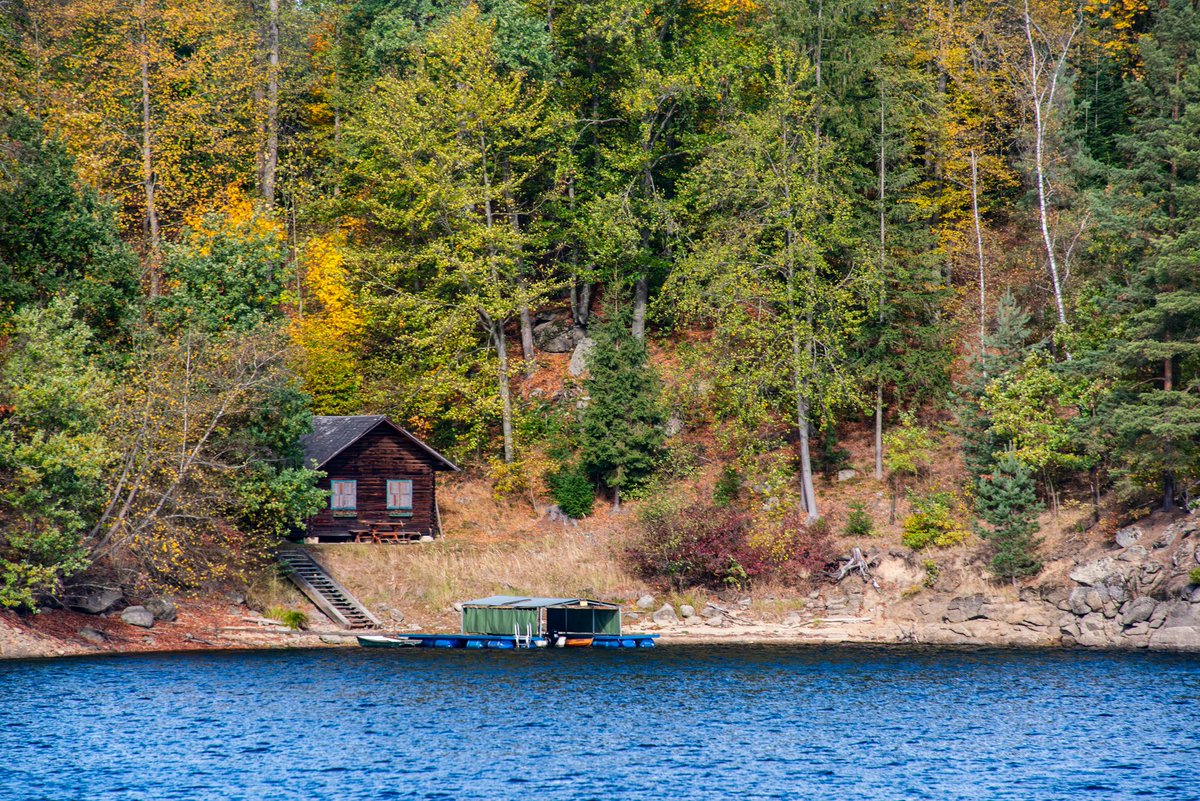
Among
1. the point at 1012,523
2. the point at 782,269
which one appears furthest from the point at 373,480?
the point at 1012,523

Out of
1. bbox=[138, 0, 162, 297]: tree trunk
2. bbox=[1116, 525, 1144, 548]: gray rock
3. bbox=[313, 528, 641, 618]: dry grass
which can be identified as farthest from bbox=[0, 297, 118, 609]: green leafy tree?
bbox=[1116, 525, 1144, 548]: gray rock

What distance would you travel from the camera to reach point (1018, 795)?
2503cm

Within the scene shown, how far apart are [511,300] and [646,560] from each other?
48.3 feet

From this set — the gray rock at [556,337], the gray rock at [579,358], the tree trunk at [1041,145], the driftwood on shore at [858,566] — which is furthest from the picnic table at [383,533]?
the tree trunk at [1041,145]

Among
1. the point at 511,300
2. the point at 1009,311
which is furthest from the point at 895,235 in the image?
the point at 511,300

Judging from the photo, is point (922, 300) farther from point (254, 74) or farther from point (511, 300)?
point (254, 74)

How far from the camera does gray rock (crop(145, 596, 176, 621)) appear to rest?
44.2 m

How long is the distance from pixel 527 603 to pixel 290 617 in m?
9.07

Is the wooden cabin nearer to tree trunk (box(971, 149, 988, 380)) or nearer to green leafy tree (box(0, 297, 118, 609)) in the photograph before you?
green leafy tree (box(0, 297, 118, 609))

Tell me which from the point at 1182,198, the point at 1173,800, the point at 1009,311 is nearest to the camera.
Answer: the point at 1173,800

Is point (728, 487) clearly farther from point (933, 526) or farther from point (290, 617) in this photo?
point (290, 617)

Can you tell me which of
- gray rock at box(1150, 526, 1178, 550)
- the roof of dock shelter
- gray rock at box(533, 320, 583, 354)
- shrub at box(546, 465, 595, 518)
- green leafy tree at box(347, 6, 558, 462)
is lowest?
the roof of dock shelter

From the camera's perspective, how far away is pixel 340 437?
5306 centimetres

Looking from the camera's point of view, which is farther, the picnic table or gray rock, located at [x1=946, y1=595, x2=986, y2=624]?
the picnic table
